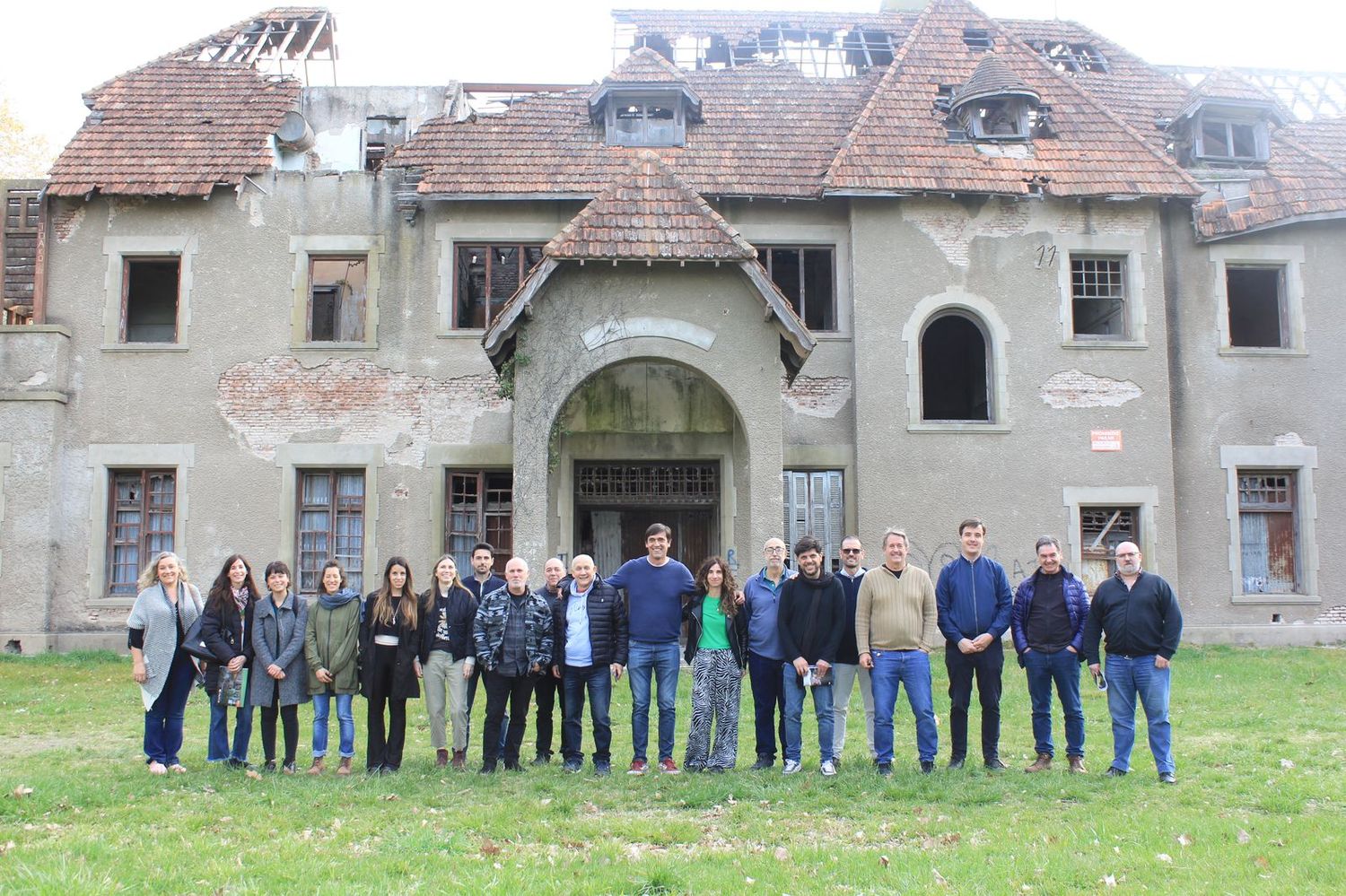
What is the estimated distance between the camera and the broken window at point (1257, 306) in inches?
699

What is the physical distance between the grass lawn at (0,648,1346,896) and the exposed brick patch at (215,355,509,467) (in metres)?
7.15

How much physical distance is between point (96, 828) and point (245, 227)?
40.3 feet

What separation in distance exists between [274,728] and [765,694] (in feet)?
13.3

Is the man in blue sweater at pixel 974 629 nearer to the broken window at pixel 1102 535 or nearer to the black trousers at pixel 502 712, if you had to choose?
the black trousers at pixel 502 712

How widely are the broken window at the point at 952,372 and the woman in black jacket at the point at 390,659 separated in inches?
485

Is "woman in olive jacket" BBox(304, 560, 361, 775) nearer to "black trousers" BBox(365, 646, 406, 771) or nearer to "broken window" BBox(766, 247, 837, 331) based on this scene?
"black trousers" BBox(365, 646, 406, 771)

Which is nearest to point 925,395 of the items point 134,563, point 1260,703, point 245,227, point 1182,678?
point 1182,678

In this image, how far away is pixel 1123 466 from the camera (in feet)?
54.5

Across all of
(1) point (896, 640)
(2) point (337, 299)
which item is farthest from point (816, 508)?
(2) point (337, 299)

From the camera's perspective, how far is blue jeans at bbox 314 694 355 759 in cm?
875

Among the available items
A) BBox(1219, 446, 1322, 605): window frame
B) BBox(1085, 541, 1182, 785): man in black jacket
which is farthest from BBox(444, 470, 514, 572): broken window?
BBox(1219, 446, 1322, 605): window frame

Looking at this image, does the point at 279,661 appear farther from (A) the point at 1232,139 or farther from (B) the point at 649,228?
(A) the point at 1232,139

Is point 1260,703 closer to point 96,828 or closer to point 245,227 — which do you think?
point 96,828

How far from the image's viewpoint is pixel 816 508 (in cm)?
1669
